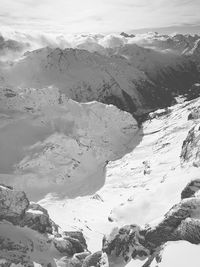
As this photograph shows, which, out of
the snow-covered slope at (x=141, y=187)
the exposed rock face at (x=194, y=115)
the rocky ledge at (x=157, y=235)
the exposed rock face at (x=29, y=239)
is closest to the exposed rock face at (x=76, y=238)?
the exposed rock face at (x=29, y=239)

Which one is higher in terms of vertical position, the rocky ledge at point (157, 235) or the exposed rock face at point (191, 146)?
the rocky ledge at point (157, 235)

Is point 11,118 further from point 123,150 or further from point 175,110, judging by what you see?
point 175,110

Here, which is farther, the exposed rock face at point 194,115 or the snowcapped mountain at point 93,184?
the exposed rock face at point 194,115

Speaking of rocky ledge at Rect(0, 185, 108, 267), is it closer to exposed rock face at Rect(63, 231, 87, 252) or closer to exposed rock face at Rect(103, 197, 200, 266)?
exposed rock face at Rect(63, 231, 87, 252)

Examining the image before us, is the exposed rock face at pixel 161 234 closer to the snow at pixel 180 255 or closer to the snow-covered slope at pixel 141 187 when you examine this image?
the snow at pixel 180 255

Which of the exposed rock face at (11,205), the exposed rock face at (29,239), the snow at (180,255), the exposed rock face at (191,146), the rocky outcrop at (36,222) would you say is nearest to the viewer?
the snow at (180,255)

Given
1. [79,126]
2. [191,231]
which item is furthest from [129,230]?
[79,126]

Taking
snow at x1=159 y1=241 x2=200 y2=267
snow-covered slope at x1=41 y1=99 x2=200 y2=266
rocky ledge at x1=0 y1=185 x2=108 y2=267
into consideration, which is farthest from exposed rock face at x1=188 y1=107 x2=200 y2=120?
snow at x1=159 y1=241 x2=200 y2=267

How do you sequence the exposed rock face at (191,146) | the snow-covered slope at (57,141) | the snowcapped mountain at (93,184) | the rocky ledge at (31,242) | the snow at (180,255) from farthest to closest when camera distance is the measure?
the snow-covered slope at (57,141) < the exposed rock face at (191,146) < the rocky ledge at (31,242) < the snowcapped mountain at (93,184) < the snow at (180,255)
